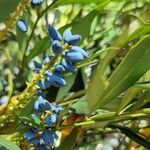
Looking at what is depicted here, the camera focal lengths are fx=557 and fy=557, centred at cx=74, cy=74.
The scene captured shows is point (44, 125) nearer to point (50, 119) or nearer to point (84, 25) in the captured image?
point (50, 119)

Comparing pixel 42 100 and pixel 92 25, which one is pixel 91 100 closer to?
pixel 42 100

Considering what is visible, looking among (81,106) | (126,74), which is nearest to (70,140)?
(81,106)

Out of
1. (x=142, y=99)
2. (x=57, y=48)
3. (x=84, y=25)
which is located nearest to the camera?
(x=57, y=48)

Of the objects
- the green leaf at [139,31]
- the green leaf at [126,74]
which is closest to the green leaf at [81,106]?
the green leaf at [126,74]

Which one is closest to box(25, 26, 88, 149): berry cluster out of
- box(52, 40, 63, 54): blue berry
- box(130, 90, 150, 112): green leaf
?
box(52, 40, 63, 54): blue berry

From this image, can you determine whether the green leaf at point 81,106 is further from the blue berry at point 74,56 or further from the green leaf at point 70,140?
the blue berry at point 74,56

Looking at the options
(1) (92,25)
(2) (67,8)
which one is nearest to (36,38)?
(2) (67,8)
